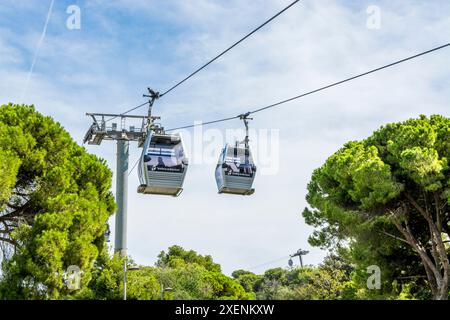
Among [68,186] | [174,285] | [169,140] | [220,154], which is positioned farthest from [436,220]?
[174,285]

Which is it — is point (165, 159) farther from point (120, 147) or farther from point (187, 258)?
point (187, 258)

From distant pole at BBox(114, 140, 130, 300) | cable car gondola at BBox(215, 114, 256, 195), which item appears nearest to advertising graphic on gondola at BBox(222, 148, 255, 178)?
cable car gondola at BBox(215, 114, 256, 195)

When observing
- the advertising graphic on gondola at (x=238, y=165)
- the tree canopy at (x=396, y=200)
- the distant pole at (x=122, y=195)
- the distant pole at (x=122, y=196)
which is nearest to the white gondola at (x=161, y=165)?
the advertising graphic on gondola at (x=238, y=165)

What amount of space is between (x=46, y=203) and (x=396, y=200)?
13.6 meters

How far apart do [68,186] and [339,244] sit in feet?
42.4

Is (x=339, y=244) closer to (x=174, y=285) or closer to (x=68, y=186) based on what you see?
(x=68, y=186)

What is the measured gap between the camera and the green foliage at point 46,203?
17.8 metres

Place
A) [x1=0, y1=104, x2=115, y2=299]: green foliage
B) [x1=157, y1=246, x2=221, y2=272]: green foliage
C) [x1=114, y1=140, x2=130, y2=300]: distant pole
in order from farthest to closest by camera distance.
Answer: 1. [x1=157, y1=246, x2=221, y2=272]: green foliage
2. [x1=114, y1=140, x2=130, y2=300]: distant pole
3. [x1=0, y1=104, x2=115, y2=299]: green foliage

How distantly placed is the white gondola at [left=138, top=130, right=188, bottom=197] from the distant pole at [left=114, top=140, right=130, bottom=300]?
13.4 metres

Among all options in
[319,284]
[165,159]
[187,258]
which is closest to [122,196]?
[165,159]

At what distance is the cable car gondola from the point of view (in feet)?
57.9

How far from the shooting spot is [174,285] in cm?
4072

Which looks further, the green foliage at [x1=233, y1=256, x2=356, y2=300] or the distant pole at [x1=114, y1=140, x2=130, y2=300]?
the green foliage at [x1=233, y1=256, x2=356, y2=300]

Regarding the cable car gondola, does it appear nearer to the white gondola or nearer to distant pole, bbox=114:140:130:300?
the white gondola
